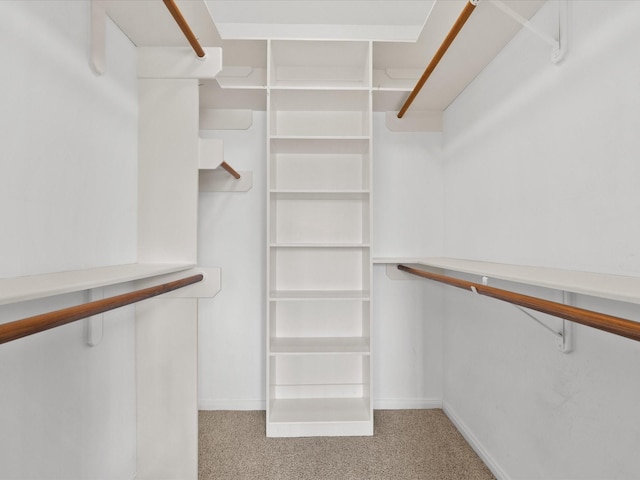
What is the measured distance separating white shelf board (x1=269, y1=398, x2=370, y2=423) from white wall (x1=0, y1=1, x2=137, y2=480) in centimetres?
81

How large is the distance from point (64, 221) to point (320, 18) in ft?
6.18

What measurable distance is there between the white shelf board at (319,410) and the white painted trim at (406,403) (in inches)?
6.9

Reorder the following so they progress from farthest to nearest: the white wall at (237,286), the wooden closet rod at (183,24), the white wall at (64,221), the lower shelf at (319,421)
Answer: the white wall at (237,286) → the lower shelf at (319,421) → the wooden closet rod at (183,24) → the white wall at (64,221)

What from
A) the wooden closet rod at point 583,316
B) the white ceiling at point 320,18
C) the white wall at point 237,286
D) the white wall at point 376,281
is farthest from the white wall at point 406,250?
the wooden closet rod at point 583,316

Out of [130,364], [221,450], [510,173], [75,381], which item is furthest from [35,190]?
[510,173]

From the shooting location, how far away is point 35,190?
3.43 feet

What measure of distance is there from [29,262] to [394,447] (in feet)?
5.87

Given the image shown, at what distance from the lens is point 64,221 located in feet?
3.81

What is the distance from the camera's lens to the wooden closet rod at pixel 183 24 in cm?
122

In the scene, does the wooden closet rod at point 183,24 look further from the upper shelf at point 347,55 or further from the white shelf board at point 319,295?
the white shelf board at point 319,295

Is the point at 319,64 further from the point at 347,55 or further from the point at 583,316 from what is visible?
the point at 583,316

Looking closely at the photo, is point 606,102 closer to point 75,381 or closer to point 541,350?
point 541,350

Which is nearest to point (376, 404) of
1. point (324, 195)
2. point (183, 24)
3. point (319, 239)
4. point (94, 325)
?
point (319, 239)

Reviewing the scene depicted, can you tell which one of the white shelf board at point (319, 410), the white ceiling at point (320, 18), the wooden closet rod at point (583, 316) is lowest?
the white shelf board at point (319, 410)
